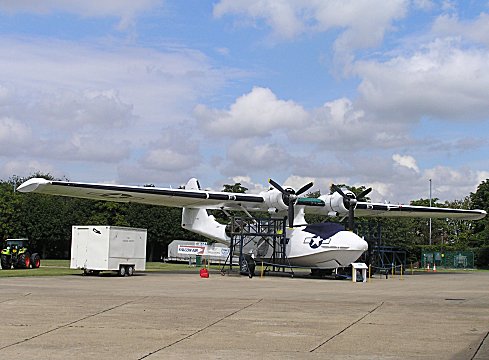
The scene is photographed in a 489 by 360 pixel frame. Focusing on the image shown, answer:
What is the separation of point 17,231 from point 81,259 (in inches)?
1760

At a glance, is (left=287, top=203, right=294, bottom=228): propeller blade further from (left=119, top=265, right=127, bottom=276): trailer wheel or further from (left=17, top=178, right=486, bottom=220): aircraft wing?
(left=119, top=265, right=127, bottom=276): trailer wheel

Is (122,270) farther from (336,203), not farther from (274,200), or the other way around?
(336,203)

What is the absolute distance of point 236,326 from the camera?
1334cm

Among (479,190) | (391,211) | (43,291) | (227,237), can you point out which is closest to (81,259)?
(227,237)

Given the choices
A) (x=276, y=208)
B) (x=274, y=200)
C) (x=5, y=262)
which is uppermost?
(x=274, y=200)

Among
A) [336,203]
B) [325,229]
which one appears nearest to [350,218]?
[336,203]

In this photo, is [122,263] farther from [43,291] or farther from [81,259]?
[43,291]

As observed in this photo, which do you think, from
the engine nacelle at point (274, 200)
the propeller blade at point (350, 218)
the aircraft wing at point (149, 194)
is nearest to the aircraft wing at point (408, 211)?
the propeller blade at point (350, 218)

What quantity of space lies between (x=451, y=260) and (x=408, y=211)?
24.5 m

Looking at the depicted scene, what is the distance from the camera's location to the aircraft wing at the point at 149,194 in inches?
1239

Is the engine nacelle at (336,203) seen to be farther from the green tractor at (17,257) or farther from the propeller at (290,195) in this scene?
the green tractor at (17,257)

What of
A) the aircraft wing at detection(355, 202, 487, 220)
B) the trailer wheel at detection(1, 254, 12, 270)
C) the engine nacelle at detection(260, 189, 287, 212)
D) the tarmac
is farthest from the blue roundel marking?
the trailer wheel at detection(1, 254, 12, 270)

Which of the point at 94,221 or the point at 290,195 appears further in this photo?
the point at 94,221

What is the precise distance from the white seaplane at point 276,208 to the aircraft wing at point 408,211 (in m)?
0.06
